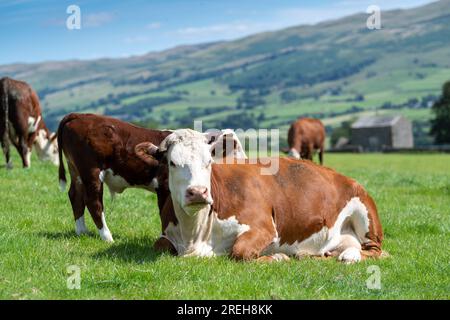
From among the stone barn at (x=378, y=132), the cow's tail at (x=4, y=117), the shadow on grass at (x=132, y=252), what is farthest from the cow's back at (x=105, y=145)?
the stone barn at (x=378, y=132)

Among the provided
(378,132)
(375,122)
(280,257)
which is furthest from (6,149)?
(375,122)

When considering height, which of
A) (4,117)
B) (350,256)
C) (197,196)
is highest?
(4,117)

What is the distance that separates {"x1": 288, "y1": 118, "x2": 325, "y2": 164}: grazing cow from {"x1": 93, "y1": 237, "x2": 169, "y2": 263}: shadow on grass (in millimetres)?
25949

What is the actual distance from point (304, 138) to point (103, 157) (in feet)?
88.5

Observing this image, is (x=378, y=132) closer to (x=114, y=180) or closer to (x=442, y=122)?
(x=442, y=122)

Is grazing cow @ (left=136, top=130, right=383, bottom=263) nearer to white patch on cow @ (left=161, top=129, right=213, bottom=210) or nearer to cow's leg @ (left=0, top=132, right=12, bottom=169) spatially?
white patch on cow @ (left=161, top=129, right=213, bottom=210)

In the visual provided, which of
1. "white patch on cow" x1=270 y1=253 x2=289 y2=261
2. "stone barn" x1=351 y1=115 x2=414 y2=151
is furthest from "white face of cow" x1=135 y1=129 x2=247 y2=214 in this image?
"stone barn" x1=351 y1=115 x2=414 y2=151

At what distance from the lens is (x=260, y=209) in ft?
31.6

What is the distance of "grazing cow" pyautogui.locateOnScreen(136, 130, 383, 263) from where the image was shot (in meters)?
9.06

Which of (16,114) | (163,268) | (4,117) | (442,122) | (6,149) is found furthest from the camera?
(442,122)

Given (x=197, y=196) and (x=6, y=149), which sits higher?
(x=197, y=196)

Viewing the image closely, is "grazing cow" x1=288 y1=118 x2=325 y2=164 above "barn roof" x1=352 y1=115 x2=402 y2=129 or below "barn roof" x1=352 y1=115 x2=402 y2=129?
above

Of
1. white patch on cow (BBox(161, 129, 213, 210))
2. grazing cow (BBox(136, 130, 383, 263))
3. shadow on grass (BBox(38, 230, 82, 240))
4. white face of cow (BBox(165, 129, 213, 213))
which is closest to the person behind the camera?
white face of cow (BBox(165, 129, 213, 213))

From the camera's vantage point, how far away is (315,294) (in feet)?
24.0
